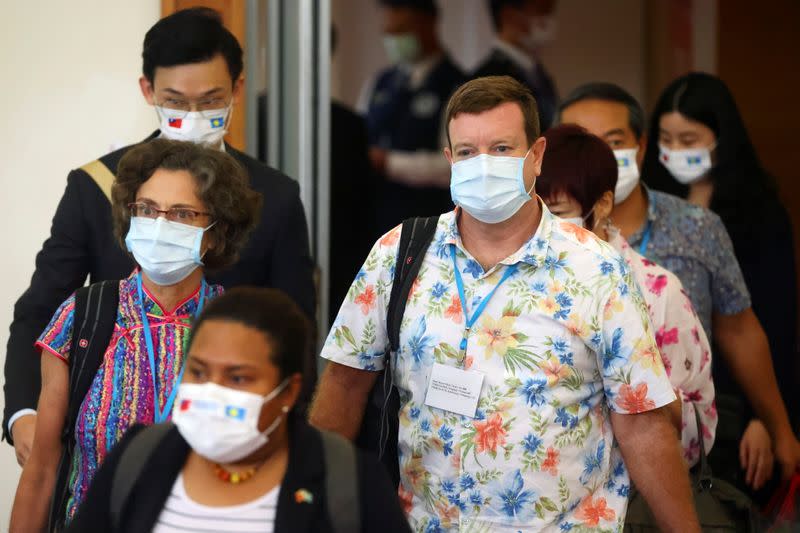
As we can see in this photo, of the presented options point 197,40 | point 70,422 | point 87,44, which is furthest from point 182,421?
point 87,44

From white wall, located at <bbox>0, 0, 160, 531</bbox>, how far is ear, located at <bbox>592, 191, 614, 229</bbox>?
2041 millimetres

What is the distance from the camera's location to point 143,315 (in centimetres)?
327

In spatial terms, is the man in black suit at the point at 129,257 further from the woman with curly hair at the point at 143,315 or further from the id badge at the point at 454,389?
the id badge at the point at 454,389

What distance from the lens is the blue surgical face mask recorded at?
3.22 meters

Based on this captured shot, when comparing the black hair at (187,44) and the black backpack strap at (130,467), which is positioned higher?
the black hair at (187,44)

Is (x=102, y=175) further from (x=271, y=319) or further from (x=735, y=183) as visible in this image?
(x=735, y=183)

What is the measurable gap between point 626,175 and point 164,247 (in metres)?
1.84

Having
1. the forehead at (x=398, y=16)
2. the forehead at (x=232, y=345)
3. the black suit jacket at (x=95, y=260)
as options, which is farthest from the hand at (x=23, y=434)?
the forehead at (x=398, y=16)

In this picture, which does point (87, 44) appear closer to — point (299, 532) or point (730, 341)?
point (730, 341)

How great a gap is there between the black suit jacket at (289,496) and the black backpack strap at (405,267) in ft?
2.17

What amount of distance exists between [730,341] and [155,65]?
2.09 meters

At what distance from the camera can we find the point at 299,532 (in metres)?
2.50

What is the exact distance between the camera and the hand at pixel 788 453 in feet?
15.3

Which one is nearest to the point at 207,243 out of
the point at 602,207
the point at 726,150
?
the point at 602,207
